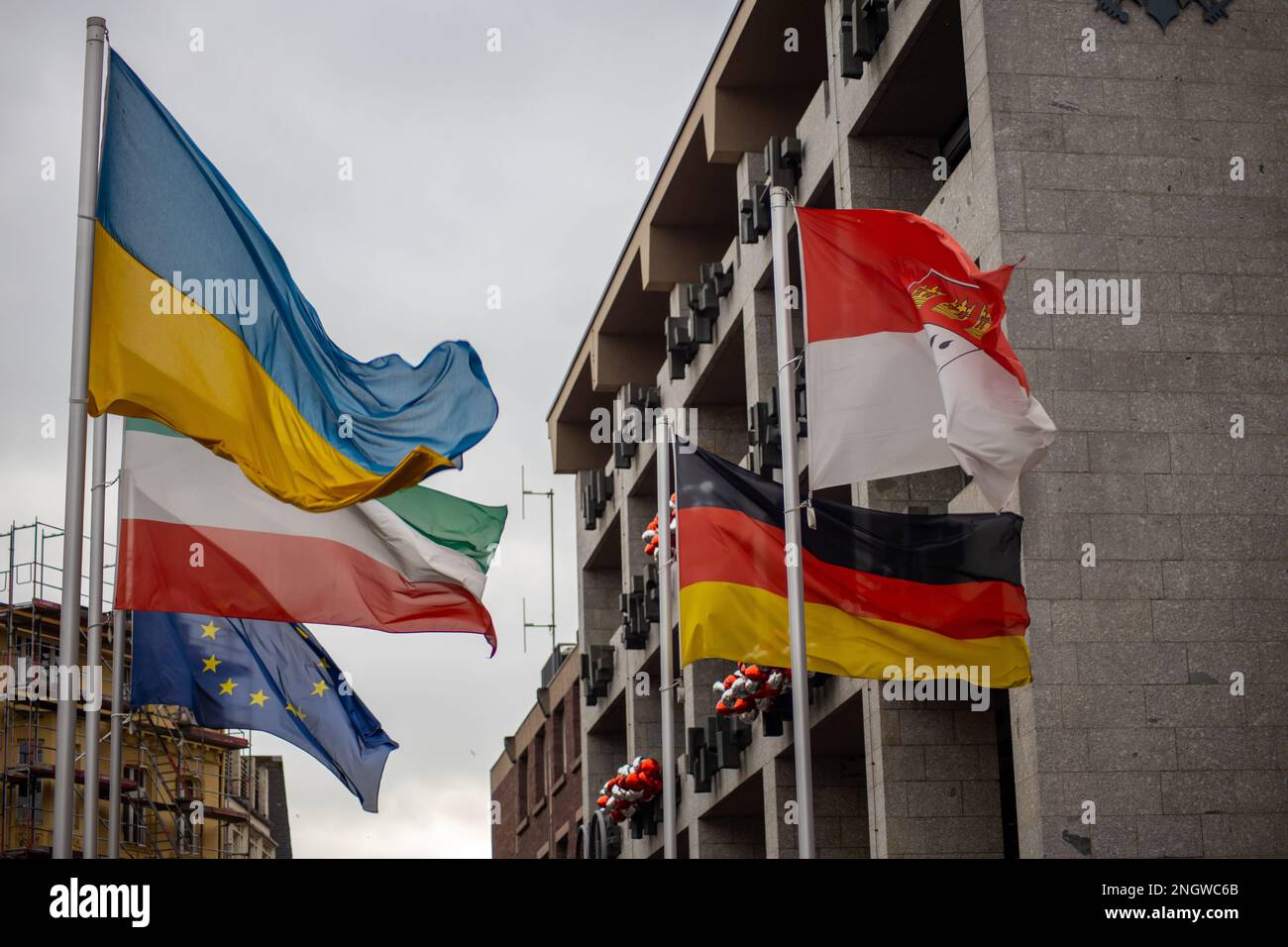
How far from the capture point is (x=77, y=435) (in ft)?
42.6

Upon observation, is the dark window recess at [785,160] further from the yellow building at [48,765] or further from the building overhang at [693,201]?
the yellow building at [48,765]

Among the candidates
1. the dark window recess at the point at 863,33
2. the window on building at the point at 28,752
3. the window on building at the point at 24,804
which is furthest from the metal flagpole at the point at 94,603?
the window on building at the point at 28,752

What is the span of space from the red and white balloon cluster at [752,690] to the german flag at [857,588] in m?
8.33

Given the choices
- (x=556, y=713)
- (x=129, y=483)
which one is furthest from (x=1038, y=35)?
(x=556, y=713)

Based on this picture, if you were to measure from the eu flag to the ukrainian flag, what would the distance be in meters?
4.30

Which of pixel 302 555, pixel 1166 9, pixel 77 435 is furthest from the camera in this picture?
pixel 1166 9

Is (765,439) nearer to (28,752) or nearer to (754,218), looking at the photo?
(754,218)

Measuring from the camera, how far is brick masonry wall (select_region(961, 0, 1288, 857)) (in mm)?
17297

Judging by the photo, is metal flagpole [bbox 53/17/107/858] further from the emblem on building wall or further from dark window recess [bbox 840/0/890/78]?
dark window recess [bbox 840/0/890/78]

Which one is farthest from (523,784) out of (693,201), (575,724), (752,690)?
(752,690)

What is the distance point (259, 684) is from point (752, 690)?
26.9 ft

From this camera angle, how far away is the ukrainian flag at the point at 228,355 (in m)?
13.8
